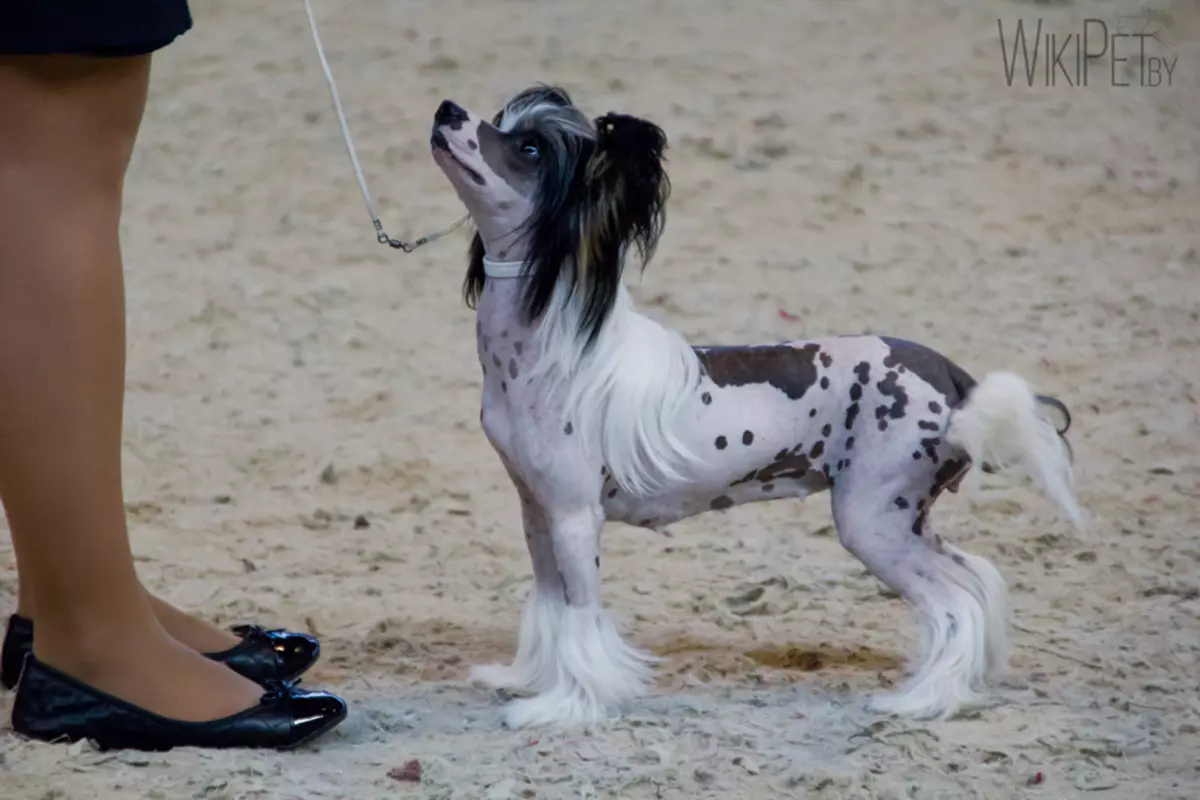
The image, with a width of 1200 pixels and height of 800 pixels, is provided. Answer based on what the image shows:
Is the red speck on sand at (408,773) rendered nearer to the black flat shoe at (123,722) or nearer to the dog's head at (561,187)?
the black flat shoe at (123,722)

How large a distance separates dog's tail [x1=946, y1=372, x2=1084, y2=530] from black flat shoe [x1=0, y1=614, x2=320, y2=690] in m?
0.68

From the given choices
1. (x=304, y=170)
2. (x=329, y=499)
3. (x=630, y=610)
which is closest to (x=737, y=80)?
(x=304, y=170)

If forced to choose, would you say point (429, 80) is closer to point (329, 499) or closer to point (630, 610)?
point (329, 499)

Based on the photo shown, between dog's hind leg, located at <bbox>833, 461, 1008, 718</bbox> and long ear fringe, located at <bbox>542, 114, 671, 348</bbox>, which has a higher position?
long ear fringe, located at <bbox>542, 114, 671, 348</bbox>

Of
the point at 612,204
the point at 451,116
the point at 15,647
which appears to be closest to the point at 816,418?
the point at 612,204

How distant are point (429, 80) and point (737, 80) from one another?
79cm

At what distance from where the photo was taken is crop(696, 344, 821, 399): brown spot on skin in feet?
4.79

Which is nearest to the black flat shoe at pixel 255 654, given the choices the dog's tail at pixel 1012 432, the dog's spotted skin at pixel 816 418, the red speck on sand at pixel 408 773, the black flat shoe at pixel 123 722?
A: the black flat shoe at pixel 123 722

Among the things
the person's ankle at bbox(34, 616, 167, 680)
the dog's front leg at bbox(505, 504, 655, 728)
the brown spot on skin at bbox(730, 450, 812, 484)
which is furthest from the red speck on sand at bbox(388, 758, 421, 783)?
the brown spot on skin at bbox(730, 450, 812, 484)

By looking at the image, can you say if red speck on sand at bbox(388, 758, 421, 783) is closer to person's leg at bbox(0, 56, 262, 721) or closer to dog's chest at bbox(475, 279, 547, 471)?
person's leg at bbox(0, 56, 262, 721)

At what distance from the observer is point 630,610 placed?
1.79 m

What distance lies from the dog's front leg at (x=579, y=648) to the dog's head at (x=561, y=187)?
0.18 m

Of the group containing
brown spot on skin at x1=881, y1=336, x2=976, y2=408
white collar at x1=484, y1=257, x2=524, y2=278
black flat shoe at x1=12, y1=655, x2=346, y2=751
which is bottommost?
black flat shoe at x1=12, y1=655, x2=346, y2=751

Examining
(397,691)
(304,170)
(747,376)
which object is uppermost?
(304,170)
